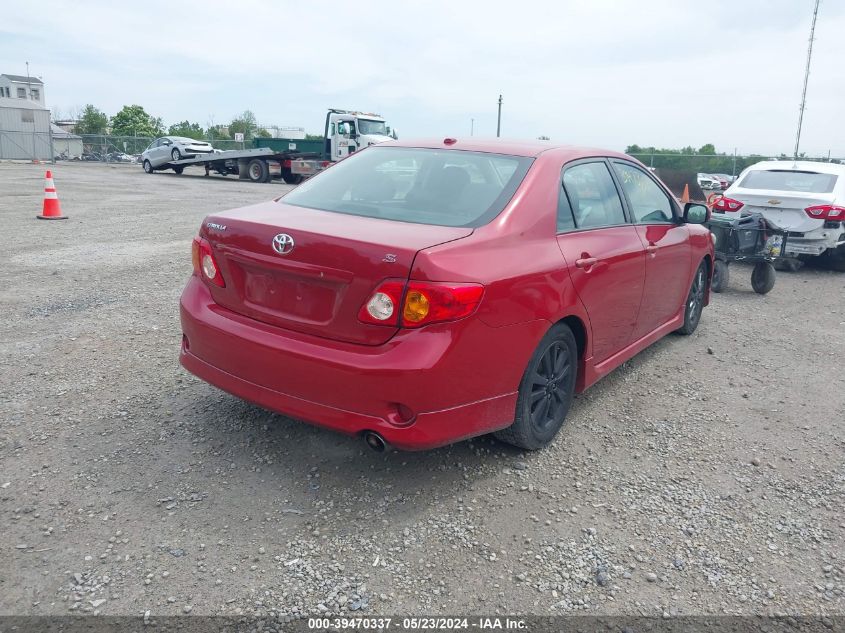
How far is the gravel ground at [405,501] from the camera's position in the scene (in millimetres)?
2656

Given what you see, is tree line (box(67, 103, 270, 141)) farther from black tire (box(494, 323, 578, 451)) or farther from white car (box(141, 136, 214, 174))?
black tire (box(494, 323, 578, 451))

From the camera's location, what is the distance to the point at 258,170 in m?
27.8

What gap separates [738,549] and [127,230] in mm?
10473

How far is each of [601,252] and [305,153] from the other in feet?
81.6

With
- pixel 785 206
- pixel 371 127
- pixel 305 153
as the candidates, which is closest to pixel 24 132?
pixel 305 153

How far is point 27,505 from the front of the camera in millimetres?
3078

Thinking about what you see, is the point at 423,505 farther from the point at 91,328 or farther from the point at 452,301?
the point at 91,328

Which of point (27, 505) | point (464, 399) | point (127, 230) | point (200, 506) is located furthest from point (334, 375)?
point (127, 230)

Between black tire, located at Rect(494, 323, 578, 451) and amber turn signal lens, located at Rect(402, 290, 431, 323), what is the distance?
29.9 inches

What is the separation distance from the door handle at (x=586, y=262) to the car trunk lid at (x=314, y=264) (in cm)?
79

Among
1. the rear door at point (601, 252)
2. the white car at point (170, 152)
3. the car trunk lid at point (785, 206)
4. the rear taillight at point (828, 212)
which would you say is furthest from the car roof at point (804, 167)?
the white car at point (170, 152)

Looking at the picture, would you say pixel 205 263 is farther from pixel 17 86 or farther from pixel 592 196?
pixel 17 86

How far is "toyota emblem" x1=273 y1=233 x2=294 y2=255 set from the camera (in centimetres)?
316

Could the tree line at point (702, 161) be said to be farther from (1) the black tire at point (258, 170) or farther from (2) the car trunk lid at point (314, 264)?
(2) the car trunk lid at point (314, 264)
